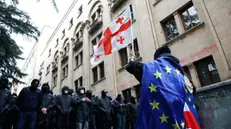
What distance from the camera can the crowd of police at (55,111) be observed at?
4.99 m

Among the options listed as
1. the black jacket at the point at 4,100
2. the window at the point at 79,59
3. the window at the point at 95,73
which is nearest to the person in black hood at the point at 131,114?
the black jacket at the point at 4,100

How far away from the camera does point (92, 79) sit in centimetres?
1719

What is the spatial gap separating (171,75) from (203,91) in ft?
9.77

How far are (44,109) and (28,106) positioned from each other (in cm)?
45

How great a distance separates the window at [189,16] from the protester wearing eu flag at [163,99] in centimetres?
851

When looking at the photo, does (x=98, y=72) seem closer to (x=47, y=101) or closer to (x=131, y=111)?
(x=131, y=111)

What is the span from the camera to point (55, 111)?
19.3ft

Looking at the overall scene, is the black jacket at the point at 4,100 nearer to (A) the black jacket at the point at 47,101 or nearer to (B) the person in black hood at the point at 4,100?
(B) the person in black hood at the point at 4,100

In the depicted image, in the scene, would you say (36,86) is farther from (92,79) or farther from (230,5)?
(92,79)

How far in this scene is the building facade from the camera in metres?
→ 8.27

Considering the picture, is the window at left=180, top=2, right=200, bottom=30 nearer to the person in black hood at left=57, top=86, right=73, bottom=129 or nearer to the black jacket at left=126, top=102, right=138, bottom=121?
the black jacket at left=126, top=102, right=138, bottom=121

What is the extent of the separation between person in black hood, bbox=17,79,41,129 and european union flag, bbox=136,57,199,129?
13.2 feet

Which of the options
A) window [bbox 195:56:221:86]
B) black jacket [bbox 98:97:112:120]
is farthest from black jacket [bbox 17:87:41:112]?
window [bbox 195:56:221:86]

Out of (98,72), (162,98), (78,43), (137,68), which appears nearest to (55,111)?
(137,68)
